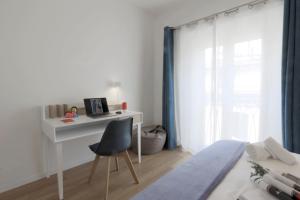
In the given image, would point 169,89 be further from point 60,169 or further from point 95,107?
point 60,169

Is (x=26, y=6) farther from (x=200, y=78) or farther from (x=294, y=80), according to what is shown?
(x=294, y=80)

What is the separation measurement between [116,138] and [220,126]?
60.6 inches

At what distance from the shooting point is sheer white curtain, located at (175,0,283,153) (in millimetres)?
1950

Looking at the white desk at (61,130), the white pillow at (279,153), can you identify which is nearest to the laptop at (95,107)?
the white desk at (61,130)

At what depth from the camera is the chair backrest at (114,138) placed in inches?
66.7

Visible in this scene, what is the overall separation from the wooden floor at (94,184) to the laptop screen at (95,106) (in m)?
0.77

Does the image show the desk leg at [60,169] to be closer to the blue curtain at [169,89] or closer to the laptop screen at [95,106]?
the laptop screen at [95,106]

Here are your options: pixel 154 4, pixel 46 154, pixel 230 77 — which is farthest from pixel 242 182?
pixel 154 4

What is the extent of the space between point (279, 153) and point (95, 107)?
2.03 m

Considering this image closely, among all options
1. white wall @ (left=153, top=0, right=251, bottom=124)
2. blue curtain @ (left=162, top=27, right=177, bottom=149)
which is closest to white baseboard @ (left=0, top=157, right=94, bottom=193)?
blue curtain @ (left=162, top=27, right=177, bottom=149)

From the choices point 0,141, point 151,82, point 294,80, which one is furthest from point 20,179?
point 294,80

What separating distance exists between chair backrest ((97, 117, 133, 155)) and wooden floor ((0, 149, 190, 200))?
44cm

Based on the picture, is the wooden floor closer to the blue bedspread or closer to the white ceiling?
the blue bedspread

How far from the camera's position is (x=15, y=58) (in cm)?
183
